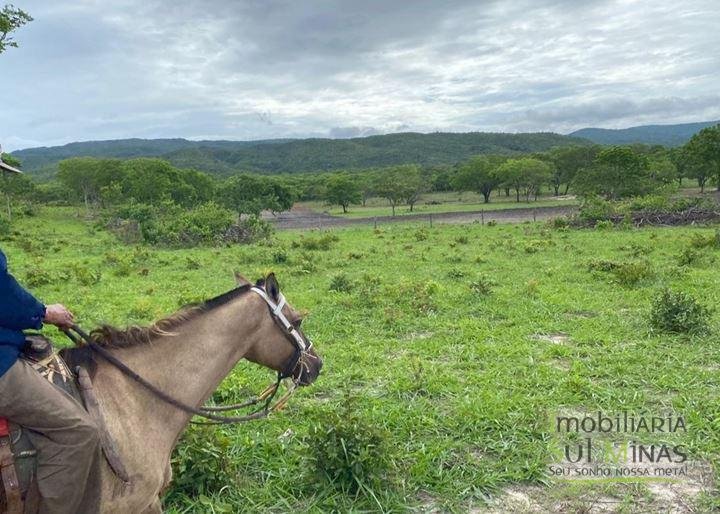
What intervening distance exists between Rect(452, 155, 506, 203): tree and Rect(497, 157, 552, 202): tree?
2.09m

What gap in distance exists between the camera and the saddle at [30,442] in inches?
107

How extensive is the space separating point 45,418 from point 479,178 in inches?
3232

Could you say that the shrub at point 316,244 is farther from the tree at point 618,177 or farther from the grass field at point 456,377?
the tree at point 618,177

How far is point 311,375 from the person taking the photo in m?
3.96

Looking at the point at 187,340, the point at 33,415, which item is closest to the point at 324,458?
the point at 187,340

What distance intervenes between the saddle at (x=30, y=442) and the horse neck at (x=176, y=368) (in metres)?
0.14

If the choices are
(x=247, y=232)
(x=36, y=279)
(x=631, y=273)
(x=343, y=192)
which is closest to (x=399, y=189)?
(x=343, y=192)

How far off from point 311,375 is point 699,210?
106ft

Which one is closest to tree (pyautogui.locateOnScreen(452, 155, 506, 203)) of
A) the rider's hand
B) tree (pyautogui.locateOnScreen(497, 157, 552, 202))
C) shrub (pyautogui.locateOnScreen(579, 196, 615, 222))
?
tree (pyautogui.locateOnScreen(497, 157, 552, 202))

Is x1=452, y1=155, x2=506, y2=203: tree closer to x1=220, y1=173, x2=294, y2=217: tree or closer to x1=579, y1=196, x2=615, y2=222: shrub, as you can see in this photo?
x1=220, y1=173, x2=294, y2=217: tree

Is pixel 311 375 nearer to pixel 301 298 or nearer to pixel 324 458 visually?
pixel 324 458

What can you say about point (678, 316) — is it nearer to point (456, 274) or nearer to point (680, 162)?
point (456, 274)

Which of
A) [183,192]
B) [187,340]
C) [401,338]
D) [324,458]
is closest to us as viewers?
[187,340]

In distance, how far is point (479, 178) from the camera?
81.2m
